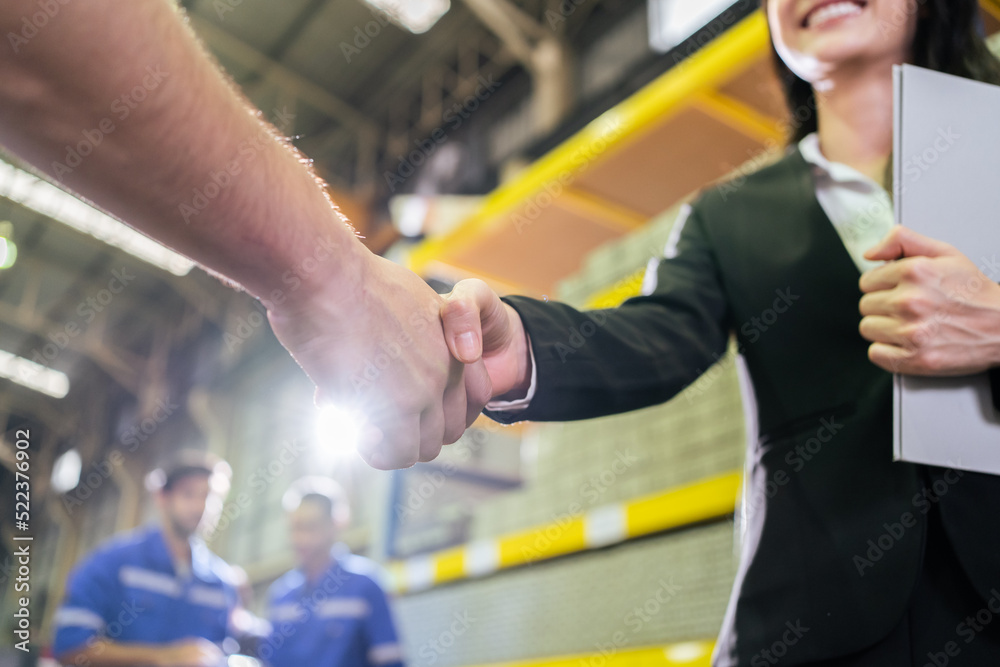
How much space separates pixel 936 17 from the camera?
3.73ft

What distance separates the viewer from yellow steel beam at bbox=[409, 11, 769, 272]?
2004 mm

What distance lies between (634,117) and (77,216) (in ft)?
28.3

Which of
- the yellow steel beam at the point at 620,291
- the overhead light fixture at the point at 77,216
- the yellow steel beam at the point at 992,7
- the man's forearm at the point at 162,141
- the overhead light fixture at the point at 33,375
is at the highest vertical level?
the overhead light fixture at the point at 77,216

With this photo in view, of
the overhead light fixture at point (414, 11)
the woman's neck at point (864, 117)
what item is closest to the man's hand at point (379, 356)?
the woman's neck at point (864, 117)

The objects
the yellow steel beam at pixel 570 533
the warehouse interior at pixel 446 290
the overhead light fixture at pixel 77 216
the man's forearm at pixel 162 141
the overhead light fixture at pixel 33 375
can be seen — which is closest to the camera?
the man's forearm at pixel 162 141

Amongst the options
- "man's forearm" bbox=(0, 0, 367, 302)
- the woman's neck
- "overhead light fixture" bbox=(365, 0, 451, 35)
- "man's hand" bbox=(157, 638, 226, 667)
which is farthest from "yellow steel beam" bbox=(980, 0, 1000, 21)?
"overhead light fixture" bbox=(365, 0, 451, 35)

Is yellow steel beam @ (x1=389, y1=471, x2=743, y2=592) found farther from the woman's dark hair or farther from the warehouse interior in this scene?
the woman's dark hair

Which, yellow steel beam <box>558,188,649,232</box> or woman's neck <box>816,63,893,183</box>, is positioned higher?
yellow steel beam <box>558,188,649,232</box>

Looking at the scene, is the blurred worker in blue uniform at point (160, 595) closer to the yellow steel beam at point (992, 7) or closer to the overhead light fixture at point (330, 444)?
the overhead light fixture at point (330, 444)

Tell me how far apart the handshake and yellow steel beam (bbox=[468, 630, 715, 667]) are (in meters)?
1.01

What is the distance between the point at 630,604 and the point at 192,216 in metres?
1.66

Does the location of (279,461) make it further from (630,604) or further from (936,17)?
(936,17)

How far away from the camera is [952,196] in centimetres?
82

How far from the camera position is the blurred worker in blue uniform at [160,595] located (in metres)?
2.94
